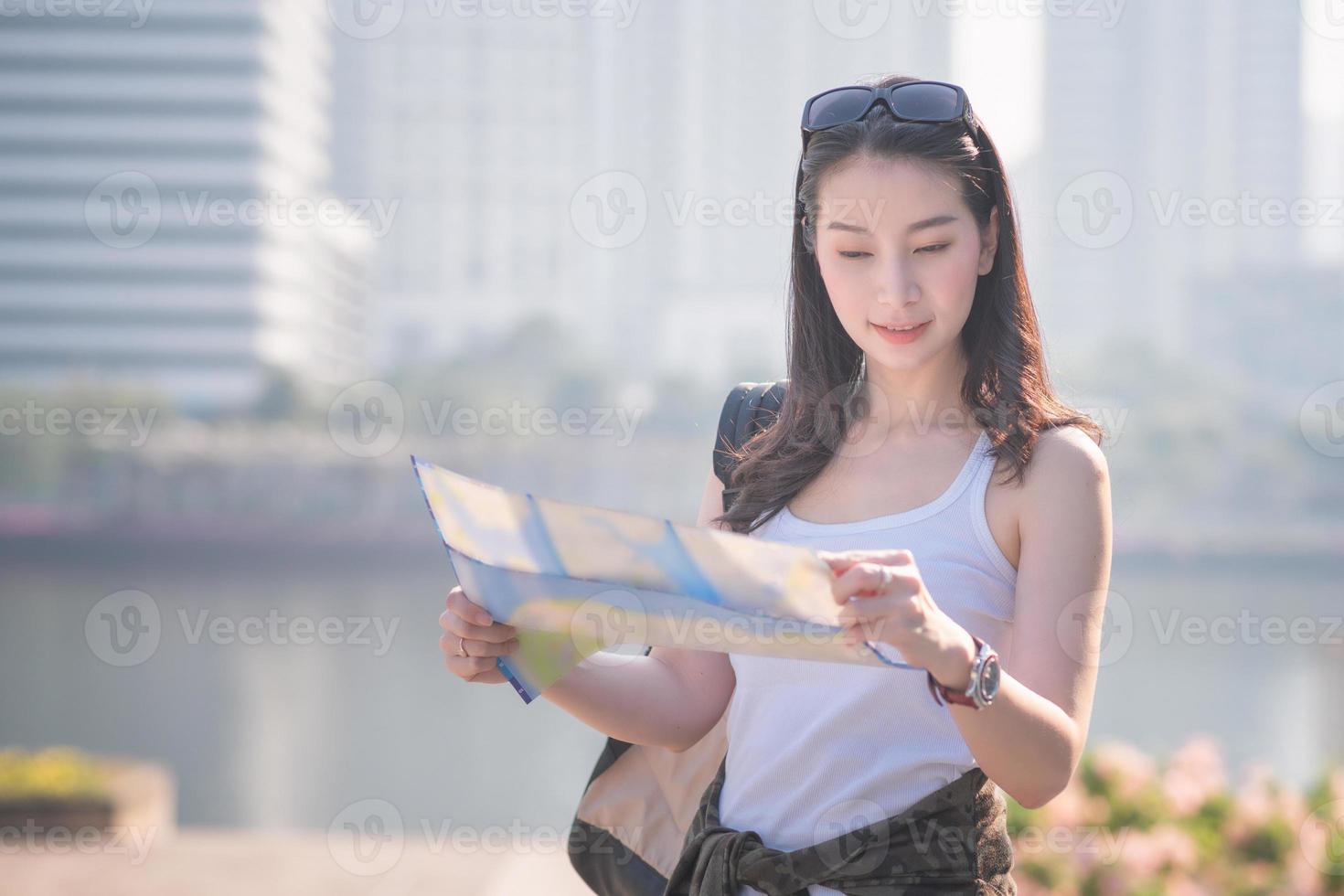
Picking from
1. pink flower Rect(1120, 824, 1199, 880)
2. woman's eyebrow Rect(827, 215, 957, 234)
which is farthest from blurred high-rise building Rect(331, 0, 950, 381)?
woman's eyebrow Rect(827, 215, 957, 234)

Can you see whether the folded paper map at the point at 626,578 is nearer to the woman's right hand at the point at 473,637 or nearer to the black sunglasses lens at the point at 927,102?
the woman's right hand at the point at 473,637

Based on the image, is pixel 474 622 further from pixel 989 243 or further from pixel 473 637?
pixel 989 243

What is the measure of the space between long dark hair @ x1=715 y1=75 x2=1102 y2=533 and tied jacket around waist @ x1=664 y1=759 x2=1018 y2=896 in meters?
0.26

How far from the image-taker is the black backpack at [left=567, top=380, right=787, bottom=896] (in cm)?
117

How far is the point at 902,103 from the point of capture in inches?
43.1

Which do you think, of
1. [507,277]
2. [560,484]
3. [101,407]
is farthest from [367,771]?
[507,277]

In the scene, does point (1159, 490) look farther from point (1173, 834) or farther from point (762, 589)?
point (762, 589)

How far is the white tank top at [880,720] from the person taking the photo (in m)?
0.97

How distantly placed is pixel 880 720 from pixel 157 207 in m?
53.5

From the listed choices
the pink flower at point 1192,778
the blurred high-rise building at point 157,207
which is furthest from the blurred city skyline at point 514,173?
the pink flower at point 1192,778

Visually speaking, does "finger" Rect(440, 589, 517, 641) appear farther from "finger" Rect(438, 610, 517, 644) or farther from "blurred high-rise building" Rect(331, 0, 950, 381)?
"blurred high-rise building" Rect(331, 0, 950, 381)

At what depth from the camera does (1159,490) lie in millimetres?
34656

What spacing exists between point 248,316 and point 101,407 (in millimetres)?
6891

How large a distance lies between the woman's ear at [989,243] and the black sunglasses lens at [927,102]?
10 cm
